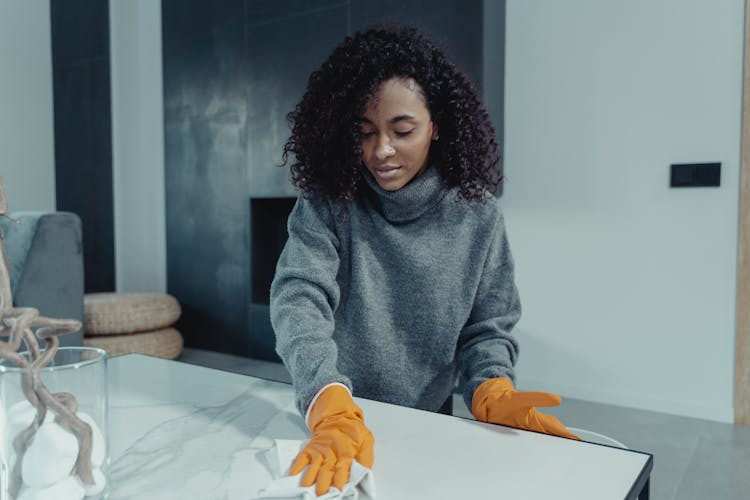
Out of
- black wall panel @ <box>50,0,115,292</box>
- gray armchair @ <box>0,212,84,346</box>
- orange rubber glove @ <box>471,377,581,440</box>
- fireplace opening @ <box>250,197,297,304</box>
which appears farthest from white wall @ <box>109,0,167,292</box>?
orange rubber glove @ <box>471,377,581,440</box>

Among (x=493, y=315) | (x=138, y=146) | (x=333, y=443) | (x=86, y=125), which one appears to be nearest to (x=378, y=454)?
(x=333, y=443)

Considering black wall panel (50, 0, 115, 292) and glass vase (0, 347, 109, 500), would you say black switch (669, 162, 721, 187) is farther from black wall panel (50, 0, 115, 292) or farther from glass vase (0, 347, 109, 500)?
black wall panel (50, 0, 115, 292)

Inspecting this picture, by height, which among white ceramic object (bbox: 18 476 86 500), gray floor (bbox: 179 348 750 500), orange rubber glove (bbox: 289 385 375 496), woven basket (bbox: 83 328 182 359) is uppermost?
white ceramic object (bbox: 18 476 86 500)

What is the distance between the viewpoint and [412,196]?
95 centimetres

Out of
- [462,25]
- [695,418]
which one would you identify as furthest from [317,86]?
[695,418]

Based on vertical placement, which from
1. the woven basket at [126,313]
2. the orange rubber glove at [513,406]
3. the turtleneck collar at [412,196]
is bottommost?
the woven basket at [126,313]

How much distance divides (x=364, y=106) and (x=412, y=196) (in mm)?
159

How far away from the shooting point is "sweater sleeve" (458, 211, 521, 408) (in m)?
0.95

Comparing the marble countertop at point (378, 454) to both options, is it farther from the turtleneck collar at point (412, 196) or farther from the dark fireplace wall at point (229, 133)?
the dark fireplace wall at point (229, 133)

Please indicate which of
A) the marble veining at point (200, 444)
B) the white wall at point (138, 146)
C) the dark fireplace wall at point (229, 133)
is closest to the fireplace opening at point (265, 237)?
the dark fireplace wall at point (229, 133)

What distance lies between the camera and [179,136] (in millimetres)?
3055

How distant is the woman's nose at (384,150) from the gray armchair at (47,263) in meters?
1.51

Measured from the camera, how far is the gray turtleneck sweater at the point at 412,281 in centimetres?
96

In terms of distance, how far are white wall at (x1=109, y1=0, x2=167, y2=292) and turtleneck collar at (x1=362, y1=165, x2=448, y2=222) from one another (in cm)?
251
